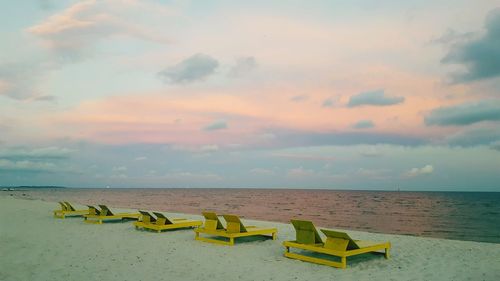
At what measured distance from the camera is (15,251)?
1056 centimetres

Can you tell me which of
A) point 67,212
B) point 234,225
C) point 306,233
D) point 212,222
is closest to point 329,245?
point 306,233

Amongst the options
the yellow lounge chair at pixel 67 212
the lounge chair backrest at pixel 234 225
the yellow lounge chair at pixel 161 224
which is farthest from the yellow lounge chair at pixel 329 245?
the yellow lounge chair at pixel 67 212

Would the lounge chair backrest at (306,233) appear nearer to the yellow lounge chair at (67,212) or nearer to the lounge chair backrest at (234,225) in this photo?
the lounge chair backrest at (234,225)

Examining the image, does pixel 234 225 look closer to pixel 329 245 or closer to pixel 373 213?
pixel 329 245

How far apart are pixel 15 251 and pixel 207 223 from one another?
5479mm

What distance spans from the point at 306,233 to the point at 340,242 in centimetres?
106

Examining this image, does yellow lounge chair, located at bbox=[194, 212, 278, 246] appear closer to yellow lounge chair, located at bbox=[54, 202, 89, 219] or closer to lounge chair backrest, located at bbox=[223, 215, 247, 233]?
lounge chair backrest, located at bbox=[223, 215, 247, 233]

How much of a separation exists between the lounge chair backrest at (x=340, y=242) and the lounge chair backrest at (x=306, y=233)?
0.49m

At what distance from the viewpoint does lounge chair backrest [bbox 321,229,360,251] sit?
354 inches

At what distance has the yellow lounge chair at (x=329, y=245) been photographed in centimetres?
883

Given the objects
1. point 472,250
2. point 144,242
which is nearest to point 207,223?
point 144,242

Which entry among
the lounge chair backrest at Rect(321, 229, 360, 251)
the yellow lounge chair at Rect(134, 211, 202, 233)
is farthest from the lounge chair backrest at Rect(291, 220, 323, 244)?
the yellow lounge chair at Rect(134, 211, 202, 233)

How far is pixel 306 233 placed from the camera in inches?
391

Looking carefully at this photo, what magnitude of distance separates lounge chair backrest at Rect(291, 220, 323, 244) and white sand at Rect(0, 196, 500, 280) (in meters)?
0.74
